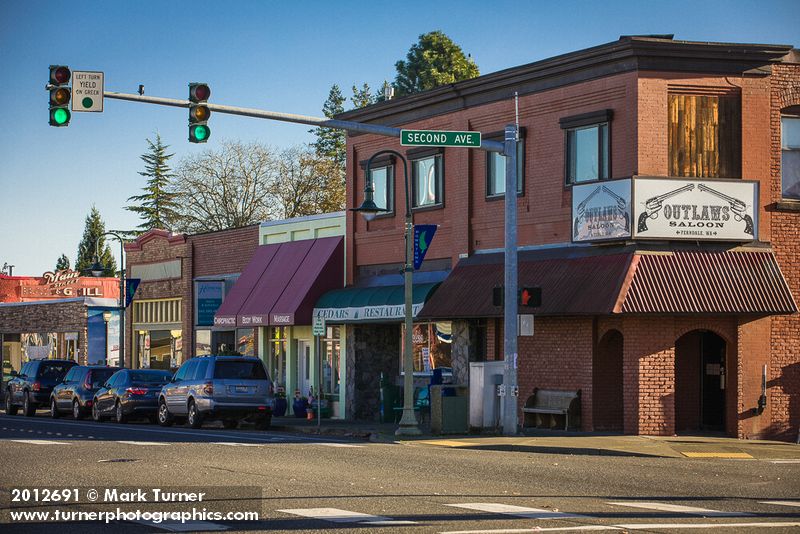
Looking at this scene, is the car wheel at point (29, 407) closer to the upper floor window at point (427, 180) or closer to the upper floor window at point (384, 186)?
the upper floor window at point (384, 186)

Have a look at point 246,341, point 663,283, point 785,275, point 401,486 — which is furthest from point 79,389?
point 401,486

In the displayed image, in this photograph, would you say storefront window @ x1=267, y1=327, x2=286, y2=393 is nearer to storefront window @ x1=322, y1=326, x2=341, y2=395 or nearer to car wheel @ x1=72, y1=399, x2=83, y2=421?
storefront window @ x1=322, y1=326, x2=341, y2=395

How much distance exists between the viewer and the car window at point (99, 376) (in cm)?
3791

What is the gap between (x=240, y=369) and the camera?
31000 millimetres

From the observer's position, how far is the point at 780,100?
28.5 meters

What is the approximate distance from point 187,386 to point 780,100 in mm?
15690

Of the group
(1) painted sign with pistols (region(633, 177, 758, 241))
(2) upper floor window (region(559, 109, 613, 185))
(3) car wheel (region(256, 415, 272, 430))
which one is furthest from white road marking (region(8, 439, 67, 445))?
(2) upper floor window (region(559, 109, 613, 185))

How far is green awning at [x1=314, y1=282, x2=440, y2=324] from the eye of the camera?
3353 centimetres

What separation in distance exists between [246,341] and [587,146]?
17.9 meters

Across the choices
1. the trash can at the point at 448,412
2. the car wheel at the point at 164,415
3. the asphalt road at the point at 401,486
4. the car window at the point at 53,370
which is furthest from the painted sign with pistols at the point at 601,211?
the car window at the point at 53,370

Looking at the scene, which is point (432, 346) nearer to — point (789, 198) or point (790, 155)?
point (789, 198)

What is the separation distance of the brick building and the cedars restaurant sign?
3 cm

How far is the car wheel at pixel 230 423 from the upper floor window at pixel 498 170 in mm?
8914

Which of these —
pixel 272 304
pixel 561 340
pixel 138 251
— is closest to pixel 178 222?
pixel 138 251
